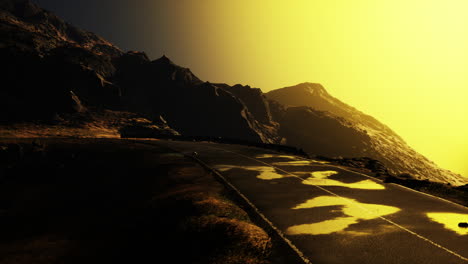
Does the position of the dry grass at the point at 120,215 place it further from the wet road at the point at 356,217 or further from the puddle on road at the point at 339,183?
the puddle on road at the point at 339,183

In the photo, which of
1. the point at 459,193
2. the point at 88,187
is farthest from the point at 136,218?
the point at 459,193

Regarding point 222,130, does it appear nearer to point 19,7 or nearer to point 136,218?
point 136,218

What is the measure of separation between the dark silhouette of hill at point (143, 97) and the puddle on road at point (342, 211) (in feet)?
176

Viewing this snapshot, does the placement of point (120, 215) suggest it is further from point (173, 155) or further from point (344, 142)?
point (344, 142)

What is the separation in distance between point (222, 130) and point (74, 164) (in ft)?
262

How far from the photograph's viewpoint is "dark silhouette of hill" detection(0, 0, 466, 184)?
64000 millimetres

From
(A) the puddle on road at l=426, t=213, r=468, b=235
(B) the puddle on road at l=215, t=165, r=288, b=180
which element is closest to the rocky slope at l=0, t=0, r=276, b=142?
(B) the puddle on road at l=215, t=165, r=288, b=180

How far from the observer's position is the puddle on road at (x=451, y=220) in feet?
31.1

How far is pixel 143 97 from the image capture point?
98312mm

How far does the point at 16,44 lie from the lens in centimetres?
7306

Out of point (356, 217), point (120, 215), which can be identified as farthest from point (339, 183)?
point (120, 215)

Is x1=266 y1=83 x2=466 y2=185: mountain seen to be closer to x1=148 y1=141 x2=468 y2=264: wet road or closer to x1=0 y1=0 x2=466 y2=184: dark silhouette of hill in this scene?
x1=0 y1=0 x2=466 y2=184: dark silhouette of hill

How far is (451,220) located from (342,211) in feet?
11.6

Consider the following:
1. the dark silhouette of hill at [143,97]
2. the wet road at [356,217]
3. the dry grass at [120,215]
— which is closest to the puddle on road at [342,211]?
the wet road at [356,217]
